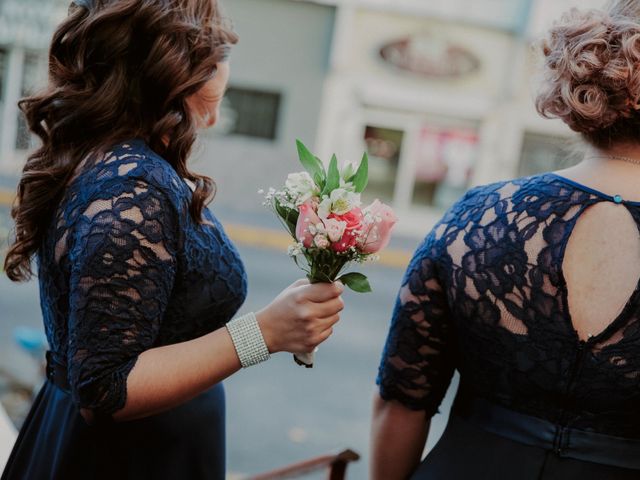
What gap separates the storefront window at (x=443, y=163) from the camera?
14602 millimetres

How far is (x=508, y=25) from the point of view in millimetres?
14250

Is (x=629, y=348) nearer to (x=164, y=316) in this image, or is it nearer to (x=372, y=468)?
(x=372, y=468)

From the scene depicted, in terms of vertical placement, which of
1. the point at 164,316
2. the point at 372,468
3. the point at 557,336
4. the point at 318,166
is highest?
the point at 318,166

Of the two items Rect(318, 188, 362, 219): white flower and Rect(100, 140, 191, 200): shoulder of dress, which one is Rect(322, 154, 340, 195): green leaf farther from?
Rect(100, 140, 191, 200): shoulder of dress

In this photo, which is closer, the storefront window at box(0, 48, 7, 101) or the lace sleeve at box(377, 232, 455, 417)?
the lace sleeve at box(377, 232, 455, 417)

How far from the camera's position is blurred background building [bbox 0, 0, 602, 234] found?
13.7 m

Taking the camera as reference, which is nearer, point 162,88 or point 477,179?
point 162,88

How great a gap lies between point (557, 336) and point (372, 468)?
2.28ft

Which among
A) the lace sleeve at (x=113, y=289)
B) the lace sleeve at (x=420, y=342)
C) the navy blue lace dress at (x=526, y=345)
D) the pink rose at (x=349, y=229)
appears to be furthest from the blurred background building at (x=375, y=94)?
the lace sleeve at (x=113, y=289)

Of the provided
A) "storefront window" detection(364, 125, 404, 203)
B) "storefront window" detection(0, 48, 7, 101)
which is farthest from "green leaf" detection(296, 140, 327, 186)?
"storefront window" detection(0, 48, 7, 101)

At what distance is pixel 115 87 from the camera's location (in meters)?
1.68

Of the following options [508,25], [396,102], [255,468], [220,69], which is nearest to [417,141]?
[396,102]

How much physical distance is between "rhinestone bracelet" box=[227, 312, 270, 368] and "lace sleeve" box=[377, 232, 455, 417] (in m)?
0.36

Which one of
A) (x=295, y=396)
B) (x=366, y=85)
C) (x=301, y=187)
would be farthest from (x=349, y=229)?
(x=366, y=85)
